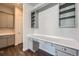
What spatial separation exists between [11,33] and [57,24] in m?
0.79

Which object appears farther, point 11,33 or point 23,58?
point 11,33

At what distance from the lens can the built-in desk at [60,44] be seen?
1212 millimetres

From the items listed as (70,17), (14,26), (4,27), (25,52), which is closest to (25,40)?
(25,52)

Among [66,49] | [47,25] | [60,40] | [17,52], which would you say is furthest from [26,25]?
[66,49]

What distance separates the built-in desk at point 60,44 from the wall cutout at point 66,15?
21cm

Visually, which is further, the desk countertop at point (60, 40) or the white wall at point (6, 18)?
the white wall at point (6, 18)

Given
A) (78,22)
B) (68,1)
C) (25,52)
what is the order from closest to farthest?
(78,22) < (68,1) < (25,52)

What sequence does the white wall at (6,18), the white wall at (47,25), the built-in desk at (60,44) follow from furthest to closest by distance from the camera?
the white wall at (6,18)
the white wall at (47,25)
the built-in desk at (60,44)

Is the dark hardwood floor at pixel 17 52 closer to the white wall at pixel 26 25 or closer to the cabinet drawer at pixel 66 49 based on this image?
the white wall at pixel 26 25

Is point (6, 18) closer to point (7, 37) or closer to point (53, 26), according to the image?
point (7, 37)

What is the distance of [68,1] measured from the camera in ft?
4.39

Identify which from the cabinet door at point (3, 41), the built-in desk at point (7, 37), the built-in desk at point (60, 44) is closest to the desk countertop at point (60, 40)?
the built-in desk at point (60, 44)

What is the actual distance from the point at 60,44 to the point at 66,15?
437 mm

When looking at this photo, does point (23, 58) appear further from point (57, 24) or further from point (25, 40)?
point (57, 24)
